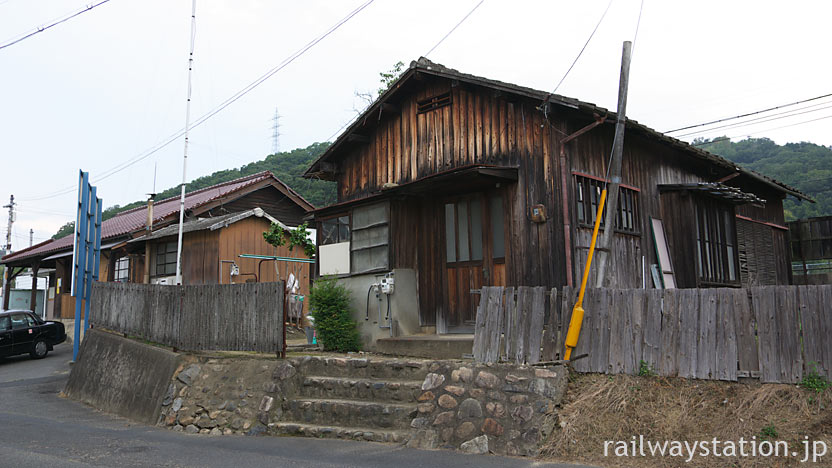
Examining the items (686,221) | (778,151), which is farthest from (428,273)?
(778,151)

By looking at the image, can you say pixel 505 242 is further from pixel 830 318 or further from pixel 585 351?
pixel 830 318

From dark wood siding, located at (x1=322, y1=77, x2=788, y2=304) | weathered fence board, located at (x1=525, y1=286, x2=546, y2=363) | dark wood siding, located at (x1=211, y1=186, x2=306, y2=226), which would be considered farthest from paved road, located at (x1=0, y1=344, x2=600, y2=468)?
dark wood siding, located at (x1=211, y1=186, x2=306, y2=226)

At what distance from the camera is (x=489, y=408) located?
7410 mm

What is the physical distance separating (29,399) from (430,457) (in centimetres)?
991

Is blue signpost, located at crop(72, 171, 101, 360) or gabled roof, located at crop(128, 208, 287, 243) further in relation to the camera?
gabled roof, located at crop(128, 208, 287, 243)

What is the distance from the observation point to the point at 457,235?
11.5 m

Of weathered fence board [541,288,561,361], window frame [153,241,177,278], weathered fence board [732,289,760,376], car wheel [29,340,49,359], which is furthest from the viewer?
window frame [153,241,177,278]

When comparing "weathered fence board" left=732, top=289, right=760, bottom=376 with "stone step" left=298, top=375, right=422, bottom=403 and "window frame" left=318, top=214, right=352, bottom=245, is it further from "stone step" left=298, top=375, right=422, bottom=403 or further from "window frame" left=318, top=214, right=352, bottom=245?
"window frame" left=318, top=214, right=352, bottom=245

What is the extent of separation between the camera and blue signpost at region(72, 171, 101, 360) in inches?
566

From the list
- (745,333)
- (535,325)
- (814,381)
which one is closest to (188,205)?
(535,325)

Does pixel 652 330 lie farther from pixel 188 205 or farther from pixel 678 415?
pixel 188 205

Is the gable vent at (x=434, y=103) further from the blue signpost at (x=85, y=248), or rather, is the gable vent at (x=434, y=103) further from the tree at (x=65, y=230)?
the tree at (x=65, y=230)

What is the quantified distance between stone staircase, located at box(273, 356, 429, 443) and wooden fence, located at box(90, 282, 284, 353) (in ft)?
3.24

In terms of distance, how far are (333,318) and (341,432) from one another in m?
4.03
